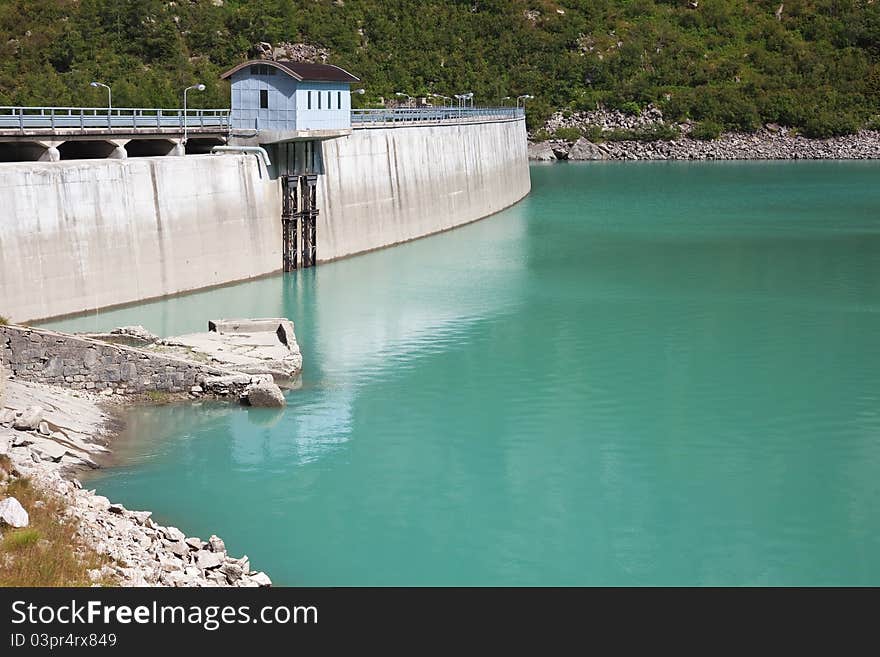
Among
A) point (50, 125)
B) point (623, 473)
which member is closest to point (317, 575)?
point (623, 473)

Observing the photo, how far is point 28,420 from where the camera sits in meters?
24.6

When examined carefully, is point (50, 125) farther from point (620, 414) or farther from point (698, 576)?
point (698, 576)

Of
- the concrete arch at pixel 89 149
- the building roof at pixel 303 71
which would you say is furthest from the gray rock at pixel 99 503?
the building roof at pixel 303 71

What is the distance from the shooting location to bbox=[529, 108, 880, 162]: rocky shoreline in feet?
433

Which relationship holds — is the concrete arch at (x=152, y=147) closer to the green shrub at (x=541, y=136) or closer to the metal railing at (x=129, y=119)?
the metal railing at (x=129, y=119)

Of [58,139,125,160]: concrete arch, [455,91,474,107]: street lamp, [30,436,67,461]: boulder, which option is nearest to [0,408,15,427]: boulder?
[30,436,67,461]: boulder

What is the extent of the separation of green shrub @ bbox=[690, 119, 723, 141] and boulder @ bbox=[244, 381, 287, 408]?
112 metres

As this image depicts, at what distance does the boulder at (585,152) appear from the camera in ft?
431

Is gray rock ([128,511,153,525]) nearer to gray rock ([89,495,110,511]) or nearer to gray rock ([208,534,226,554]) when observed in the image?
gray rock ([89,495,110,511])

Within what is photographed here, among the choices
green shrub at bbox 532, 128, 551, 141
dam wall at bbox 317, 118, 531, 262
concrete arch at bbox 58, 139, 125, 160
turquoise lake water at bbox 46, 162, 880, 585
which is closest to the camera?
turquoise lake water at bbox 46, 162, 880, 585

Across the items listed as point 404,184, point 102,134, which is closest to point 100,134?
point 102,134

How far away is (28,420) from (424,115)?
50026 mm

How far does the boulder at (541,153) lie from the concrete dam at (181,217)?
64476mm

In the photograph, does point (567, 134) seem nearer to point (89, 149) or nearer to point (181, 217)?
point (89, 149)
